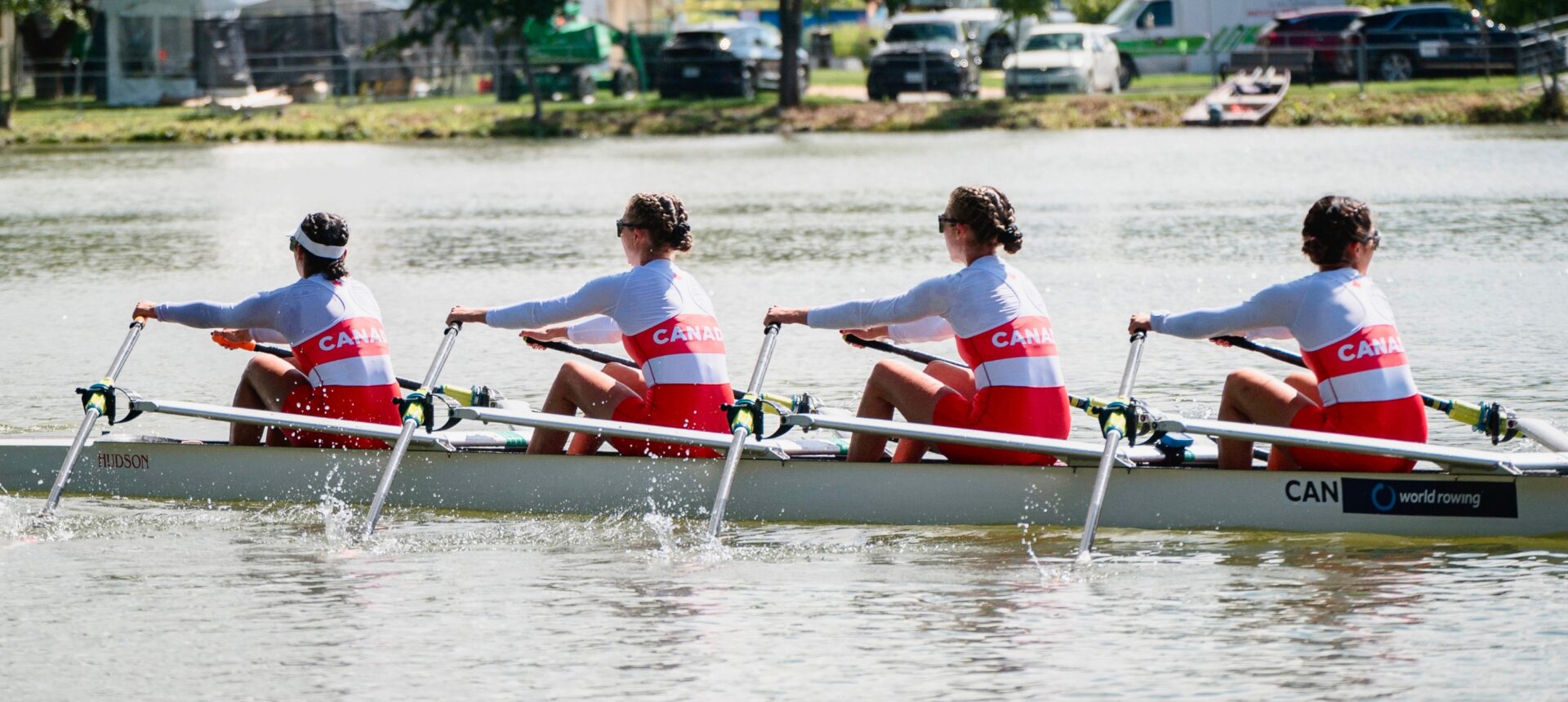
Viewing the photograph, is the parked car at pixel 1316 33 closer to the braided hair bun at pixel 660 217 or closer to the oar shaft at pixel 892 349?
the oar shaft at pixel 892 349

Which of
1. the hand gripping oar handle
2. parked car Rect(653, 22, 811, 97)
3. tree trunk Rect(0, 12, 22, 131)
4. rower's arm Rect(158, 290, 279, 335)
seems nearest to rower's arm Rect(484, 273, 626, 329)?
the hand gripping oar handle

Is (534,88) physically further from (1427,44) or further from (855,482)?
(855,482)

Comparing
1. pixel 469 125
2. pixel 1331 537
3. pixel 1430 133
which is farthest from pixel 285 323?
pixel 469 125

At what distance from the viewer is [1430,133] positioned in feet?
112

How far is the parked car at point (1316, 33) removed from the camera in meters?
39.9

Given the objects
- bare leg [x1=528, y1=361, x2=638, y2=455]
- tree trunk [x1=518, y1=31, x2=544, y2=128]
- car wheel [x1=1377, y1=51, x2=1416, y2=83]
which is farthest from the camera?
tree trunk [x1=518, y1=31, x2=544, y2=128]

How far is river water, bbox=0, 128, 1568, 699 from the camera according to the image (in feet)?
23.1

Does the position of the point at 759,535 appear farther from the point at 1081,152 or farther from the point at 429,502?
the point at 1081,152

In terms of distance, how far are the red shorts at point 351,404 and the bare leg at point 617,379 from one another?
0.82m

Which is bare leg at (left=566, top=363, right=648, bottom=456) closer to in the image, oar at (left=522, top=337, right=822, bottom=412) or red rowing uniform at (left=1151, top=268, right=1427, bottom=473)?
oar at (left=522, top=337, right=822, bottom=412)

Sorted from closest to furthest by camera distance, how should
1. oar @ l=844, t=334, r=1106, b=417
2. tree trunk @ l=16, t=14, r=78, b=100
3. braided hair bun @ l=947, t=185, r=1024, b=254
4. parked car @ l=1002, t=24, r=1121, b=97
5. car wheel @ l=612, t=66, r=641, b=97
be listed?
braided hair bun @ l=947, t=185, r=1024, b=254 < oar @ l=844, t=334, r=1106, b=417 < parked car @ l=1002, t=24, r=1121, b=97 < car wheel @ l=612, t=66, r=641, b=97 < tree trunk @ l=16, t=14, r=78, b=100

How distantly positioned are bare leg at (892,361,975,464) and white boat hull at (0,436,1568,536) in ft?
0.41

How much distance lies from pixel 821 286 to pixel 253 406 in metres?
8.86

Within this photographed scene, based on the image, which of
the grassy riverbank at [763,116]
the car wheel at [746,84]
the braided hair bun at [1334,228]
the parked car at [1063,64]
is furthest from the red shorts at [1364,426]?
the car wheel at [746,84]
